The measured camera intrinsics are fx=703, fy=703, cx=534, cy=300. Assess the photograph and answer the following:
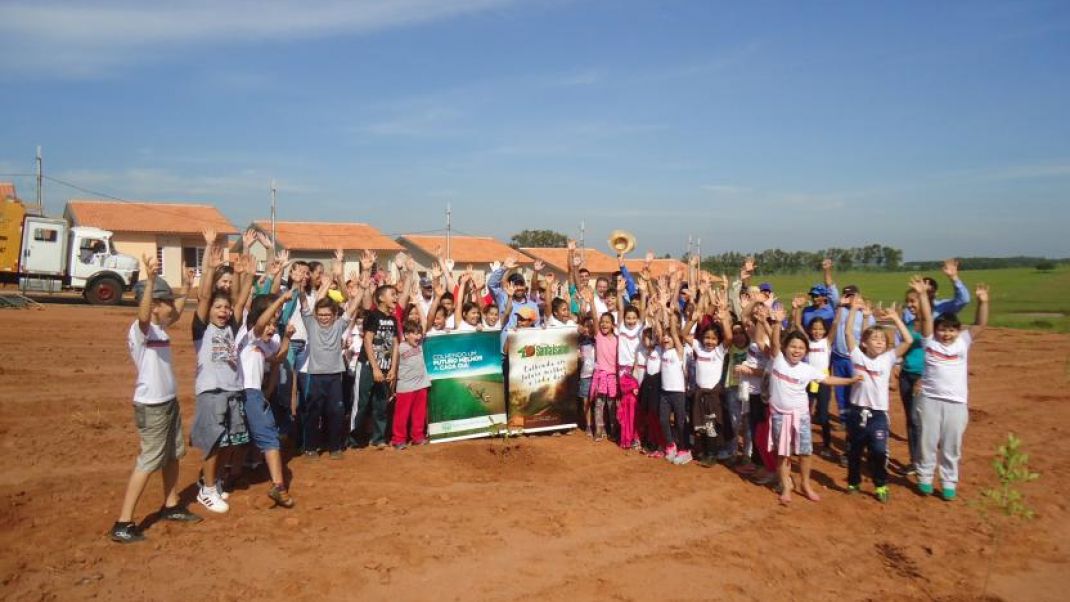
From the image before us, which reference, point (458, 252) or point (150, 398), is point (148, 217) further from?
point (150, 398)

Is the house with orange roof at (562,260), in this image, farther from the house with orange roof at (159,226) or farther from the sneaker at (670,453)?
the sneaker at (670,453)

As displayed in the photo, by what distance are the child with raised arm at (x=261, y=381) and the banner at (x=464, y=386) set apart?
2.25 m

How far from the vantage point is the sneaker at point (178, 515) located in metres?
5.75

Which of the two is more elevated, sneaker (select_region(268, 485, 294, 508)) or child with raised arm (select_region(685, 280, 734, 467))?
child with raised arm (select_region(685, 280, 734, 467))

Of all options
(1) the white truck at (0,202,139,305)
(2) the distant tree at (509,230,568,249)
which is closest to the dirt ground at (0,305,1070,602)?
(1) the white truck at (0,202,139,305)

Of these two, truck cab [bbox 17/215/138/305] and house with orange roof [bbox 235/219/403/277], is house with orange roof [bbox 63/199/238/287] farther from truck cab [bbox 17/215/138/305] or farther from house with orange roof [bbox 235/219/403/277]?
truck cab [bbox 17/215/138/305]

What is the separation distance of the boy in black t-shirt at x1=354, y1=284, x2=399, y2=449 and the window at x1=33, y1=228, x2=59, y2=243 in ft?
73.6

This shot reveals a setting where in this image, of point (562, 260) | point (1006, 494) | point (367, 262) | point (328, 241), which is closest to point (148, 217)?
point (328, 241)

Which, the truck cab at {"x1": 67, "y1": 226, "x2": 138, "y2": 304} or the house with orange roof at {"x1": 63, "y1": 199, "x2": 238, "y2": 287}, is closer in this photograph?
the truck cab at {"x1": 67, "y1": 226, "x2": 138, "y2": 304}

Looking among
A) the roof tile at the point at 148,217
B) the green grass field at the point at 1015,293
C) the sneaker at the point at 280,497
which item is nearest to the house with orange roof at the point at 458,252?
the roof tile at the point at 148,217

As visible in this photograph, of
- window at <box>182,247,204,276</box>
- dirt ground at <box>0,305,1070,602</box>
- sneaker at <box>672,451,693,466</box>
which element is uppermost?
window at <box>182,247,204,276</box>

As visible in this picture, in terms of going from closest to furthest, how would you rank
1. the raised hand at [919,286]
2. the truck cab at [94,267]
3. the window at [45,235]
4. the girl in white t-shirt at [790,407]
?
1. the girl in white t-shirt at [790,407]
2. the raised hand at [919,286]
3. the window at [45,235]
4. the truck cab at [94,267]

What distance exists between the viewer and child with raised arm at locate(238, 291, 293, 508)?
623cm

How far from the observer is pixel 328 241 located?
43.8 m
